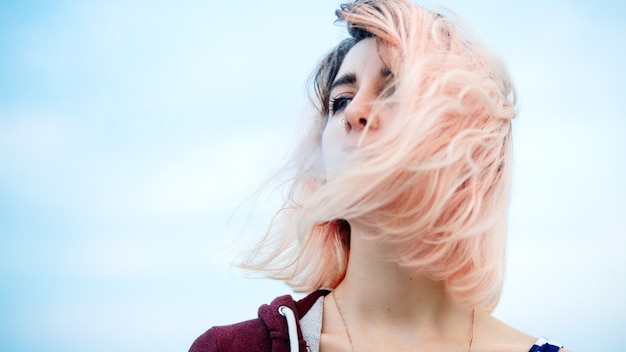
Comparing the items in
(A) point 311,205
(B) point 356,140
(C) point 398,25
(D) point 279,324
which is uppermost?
(C) point 398,25

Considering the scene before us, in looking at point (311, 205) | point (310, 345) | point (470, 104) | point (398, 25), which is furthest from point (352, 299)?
point (398, 25)

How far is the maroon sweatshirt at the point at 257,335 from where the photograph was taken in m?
2.46

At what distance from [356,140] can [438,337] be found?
869mm

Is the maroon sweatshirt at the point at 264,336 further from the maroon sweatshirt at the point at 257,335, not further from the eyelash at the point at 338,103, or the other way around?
the eyelash at the point at 338,103

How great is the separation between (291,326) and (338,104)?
933 millimetres

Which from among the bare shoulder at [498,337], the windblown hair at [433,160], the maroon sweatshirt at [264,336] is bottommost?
the bare shoulder at [498,337]

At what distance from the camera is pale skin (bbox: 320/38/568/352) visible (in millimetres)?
2545

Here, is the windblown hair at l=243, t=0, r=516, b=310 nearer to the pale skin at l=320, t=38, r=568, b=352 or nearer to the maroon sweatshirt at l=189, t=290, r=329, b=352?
the pale skin at l=320, t=38, r=568, b=352

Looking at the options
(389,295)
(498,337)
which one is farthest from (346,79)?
(498,337)

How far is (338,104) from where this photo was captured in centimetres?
274

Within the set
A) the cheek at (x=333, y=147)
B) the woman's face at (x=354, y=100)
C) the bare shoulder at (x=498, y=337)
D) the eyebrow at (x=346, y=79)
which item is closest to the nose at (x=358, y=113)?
the woman's face at (x=354, y=100)

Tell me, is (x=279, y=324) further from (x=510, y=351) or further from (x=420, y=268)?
(x=510, y=351)

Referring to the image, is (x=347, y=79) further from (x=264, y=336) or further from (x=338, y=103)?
(x=264, y=336)

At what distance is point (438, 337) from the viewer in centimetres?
260
